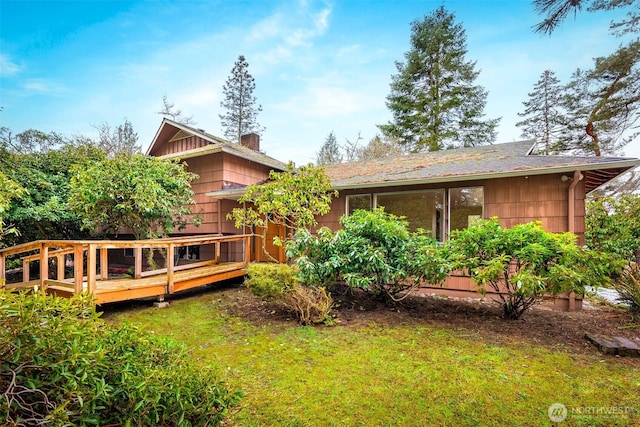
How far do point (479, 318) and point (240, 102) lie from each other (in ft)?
70.4

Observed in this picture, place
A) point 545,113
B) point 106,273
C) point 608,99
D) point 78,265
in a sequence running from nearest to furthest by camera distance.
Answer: point 78,265
point 106,273
point 608,99
point 545,113

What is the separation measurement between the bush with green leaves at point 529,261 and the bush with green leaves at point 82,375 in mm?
4225

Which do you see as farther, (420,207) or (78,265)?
(420,207)

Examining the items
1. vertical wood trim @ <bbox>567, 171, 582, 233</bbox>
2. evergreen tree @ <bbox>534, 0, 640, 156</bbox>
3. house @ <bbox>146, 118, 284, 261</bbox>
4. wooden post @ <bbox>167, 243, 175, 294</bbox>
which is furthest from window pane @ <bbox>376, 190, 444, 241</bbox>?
evergreen tree @ <bbox>534, 0, 640, 156</bbox>

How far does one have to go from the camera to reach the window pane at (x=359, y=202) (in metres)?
8.02

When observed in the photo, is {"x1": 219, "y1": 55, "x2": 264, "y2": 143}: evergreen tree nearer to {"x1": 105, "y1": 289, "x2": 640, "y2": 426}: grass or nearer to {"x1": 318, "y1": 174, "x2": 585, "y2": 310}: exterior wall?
{"x1": 318, "y1": 174, "x2": 585, "y2": 310}: exterior wall

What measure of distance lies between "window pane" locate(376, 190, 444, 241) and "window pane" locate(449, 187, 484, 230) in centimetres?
25

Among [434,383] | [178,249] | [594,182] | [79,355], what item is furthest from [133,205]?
[594,182]

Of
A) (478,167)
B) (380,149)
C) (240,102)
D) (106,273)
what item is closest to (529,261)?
(478,167)

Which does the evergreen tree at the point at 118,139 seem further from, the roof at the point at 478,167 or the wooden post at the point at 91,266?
the roof at the point at 478,167

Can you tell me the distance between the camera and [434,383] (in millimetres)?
3014

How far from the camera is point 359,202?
813 centimetres

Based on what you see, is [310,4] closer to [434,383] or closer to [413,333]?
[413,333]

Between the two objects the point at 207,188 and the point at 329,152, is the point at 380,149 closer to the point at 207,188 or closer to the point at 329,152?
the point at 329,152
